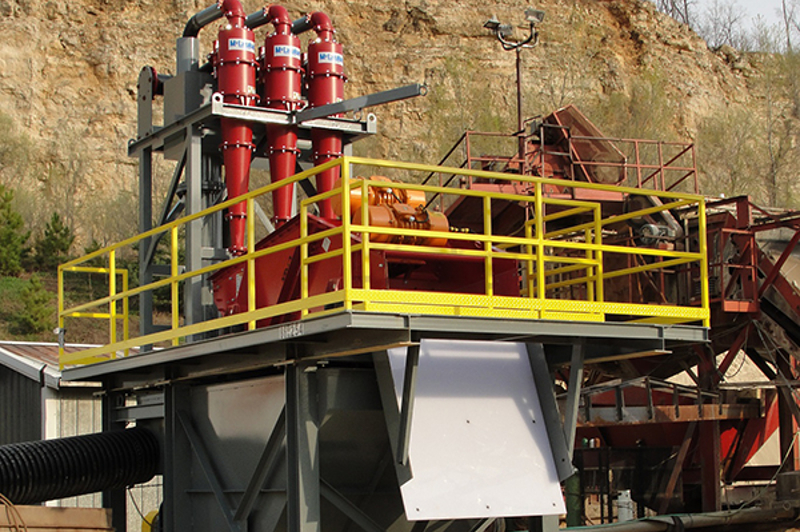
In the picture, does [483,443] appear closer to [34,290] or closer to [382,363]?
[382,363]

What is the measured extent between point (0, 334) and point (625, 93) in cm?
3742

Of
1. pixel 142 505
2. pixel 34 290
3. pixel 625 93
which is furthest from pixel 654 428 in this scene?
pixel 625 93

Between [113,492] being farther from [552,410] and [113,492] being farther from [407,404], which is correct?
[552,410]

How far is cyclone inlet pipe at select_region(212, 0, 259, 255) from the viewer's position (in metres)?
10.9

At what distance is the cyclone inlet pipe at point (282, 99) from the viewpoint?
1112cm

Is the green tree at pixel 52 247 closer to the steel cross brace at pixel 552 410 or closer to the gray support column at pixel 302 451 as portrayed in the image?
the gray support column at pixel 302 451

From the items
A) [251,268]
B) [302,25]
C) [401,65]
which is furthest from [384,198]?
[401,65]

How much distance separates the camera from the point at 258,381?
31.5 ft

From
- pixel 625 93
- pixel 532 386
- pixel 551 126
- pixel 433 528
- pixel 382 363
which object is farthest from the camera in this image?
pixel 625 93

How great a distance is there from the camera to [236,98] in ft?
36.3

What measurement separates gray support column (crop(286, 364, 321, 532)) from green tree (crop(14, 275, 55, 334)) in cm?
2928

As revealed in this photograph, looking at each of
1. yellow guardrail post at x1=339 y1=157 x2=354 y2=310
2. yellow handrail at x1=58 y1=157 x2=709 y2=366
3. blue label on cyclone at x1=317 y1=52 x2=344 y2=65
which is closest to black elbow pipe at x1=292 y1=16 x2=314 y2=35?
blue label on cyclone at x1=317 y1=52 x2=344 y2=65

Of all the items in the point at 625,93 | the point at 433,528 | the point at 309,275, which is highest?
the point at 625,93

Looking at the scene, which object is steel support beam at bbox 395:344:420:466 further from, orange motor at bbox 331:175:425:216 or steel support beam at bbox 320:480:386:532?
orange motor at bbox 331:175:425:216
